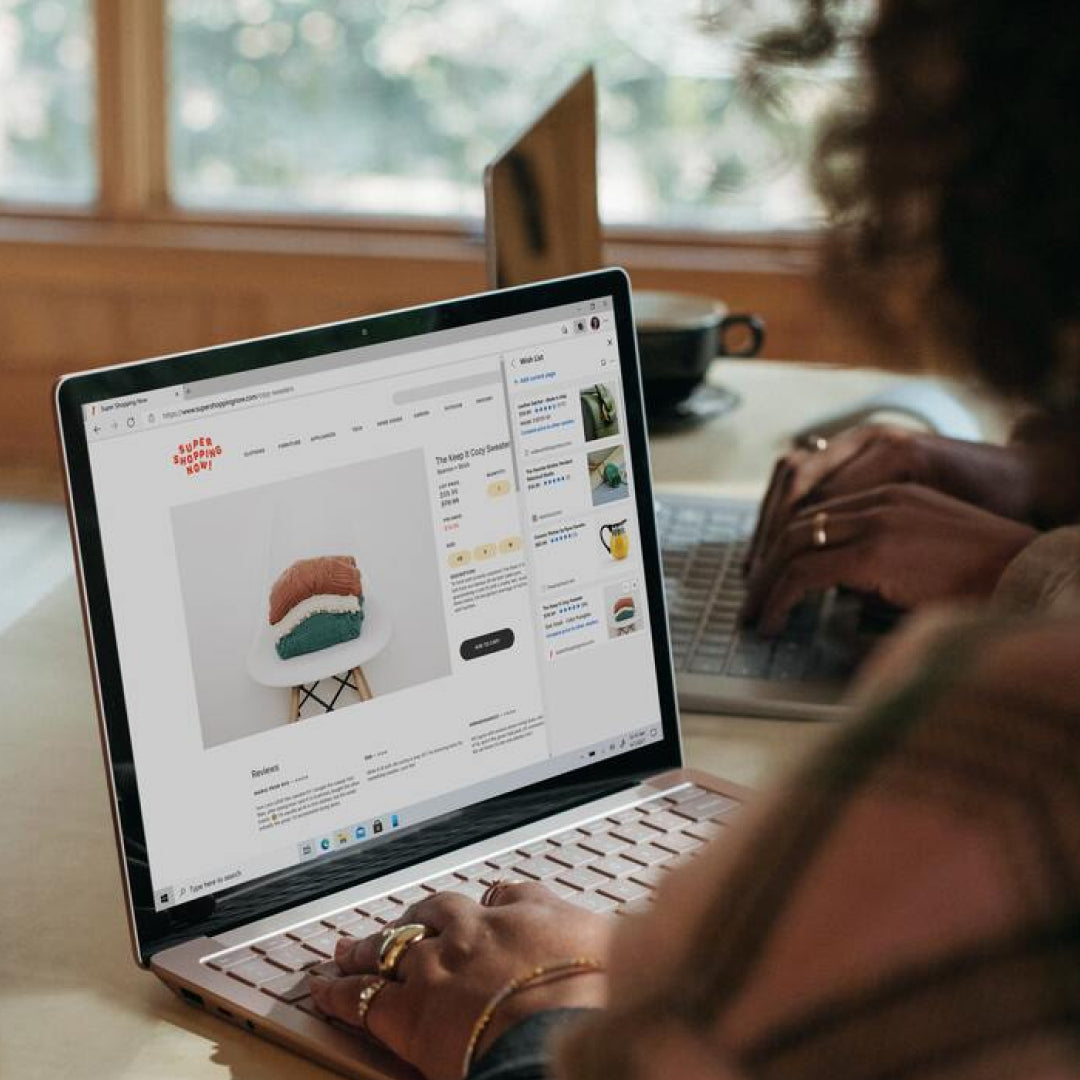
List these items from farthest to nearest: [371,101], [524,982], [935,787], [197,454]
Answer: [371,101], [197,454], [524,982], [935,787]

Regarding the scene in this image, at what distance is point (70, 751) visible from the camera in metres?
1.14

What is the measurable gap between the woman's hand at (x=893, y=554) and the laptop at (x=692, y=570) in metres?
0.03

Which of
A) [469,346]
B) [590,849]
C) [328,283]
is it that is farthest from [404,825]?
[328,283]

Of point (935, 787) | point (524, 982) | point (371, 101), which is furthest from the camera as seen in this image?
point (371, 101)

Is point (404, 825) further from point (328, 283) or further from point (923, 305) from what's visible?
point (328, 283)

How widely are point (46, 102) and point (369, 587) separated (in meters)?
2.76

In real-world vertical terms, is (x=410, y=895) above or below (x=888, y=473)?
below

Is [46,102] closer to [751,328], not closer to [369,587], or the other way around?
[751,328]

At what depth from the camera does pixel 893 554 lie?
1.31m

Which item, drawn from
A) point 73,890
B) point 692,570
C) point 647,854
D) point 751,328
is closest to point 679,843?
point 647,854

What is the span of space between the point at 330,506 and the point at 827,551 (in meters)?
0.54

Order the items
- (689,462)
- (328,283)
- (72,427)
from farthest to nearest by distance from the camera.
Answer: (328,283) < (689,462) < (72,427)

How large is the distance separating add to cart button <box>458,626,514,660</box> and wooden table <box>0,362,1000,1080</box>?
18 centimetres

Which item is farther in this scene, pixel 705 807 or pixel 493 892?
pixel 705 807
